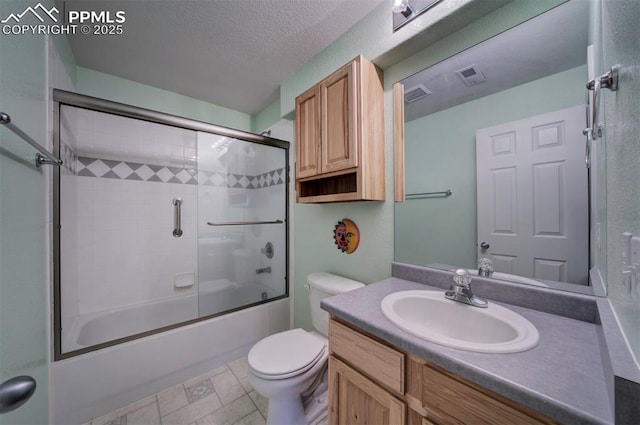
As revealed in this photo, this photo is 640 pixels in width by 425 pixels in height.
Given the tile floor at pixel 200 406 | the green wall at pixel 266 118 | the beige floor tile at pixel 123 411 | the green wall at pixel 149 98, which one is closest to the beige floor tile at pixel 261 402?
the tile floor at pixel 200 406

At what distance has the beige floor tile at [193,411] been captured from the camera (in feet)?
4.40

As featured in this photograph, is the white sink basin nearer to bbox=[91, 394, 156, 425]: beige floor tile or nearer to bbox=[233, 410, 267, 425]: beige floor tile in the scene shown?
bbox=[233, 410, 267, 425]: beige floor tile

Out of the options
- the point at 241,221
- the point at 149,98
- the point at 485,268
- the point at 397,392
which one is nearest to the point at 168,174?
the point at 149,98

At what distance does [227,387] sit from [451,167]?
1.98 m

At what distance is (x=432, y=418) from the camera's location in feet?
2.15

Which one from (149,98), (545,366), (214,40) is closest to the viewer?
(545,366)

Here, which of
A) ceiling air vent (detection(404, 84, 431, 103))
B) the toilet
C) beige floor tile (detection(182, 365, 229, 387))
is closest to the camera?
the toilet

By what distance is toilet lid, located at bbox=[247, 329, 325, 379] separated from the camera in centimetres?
114

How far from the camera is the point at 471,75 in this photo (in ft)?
3.56

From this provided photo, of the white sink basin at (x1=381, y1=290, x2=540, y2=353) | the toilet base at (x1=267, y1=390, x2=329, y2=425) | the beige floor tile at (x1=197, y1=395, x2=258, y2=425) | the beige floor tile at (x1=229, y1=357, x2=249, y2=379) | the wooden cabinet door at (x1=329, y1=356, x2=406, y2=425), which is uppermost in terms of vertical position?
the white sink basin at (x1=381, y1=290, x2=540, y2=353)

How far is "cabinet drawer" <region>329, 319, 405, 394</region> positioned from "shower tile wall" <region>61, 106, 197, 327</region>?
1599 millimetres

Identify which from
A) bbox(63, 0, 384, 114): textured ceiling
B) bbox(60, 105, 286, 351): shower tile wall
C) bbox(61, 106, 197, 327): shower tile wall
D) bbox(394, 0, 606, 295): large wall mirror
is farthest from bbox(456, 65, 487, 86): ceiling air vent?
bbox(61, 106, 197, 327): shower tile wall

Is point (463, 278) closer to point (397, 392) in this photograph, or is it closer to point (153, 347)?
point (397, 392)

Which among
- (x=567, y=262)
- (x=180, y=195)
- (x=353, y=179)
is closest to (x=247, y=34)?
(x=353, y=179)
